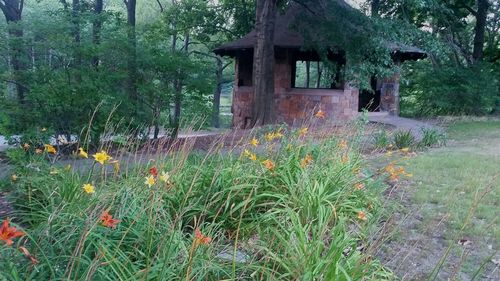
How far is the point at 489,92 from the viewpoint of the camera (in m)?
15.6

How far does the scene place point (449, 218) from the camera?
3705 millimetres

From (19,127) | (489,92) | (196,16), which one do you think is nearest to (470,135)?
(489,92)

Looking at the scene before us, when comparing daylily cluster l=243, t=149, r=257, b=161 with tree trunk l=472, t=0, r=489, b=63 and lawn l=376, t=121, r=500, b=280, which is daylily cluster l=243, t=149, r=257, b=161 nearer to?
lawn l=376, t=121, r=500, b=280

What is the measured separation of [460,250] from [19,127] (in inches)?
256

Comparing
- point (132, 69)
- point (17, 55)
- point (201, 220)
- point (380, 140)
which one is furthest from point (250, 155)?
point (17, 55)

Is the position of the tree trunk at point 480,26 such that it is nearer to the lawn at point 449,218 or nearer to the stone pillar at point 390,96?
the stone pillar at point 390,96

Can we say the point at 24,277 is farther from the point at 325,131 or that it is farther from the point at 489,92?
the point at 489,92

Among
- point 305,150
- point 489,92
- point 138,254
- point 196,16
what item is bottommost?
point 138,254

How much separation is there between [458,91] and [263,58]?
7424mm

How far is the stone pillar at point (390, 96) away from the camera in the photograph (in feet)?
52.6

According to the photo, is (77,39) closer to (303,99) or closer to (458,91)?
(303,99)

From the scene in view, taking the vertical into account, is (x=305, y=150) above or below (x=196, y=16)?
below

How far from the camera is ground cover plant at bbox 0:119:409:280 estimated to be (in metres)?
1.97

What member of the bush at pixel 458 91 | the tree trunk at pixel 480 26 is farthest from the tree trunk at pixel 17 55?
the tree trunk at pixel 480 26
